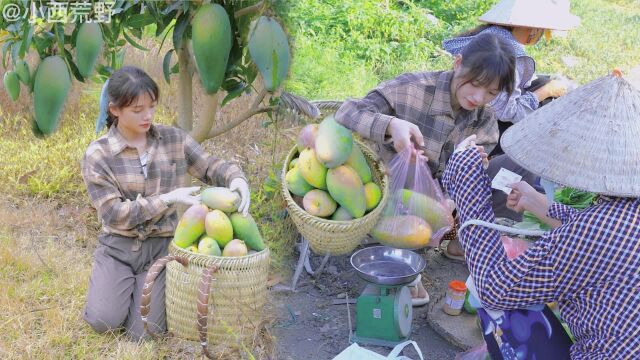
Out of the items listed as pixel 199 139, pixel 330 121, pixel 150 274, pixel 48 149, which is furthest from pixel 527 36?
pixel 48 149

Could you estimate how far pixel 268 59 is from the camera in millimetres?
935

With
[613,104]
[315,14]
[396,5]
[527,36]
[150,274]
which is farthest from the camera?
[396,5]

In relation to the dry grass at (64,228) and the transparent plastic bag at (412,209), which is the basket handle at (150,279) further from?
the transparent plastic bag at (412,209)

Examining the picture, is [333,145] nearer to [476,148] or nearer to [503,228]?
[476,148]

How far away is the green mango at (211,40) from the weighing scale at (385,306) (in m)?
1.26

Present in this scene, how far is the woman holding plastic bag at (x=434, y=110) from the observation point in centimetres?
211

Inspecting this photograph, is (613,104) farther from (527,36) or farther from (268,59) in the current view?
(527,36)

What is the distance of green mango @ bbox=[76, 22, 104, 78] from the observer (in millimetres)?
988

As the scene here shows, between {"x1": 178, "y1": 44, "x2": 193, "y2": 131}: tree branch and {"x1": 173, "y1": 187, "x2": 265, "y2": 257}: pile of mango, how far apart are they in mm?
207

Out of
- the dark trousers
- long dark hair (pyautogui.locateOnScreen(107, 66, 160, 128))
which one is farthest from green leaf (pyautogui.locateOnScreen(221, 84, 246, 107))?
the dark trousers

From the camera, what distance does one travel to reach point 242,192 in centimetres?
208

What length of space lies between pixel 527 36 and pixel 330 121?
1.06 m

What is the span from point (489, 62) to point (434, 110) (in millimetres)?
312

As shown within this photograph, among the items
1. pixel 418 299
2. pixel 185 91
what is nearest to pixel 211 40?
pixel 185 91
